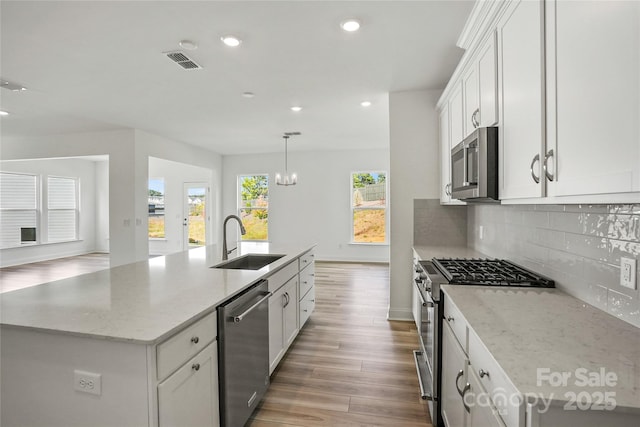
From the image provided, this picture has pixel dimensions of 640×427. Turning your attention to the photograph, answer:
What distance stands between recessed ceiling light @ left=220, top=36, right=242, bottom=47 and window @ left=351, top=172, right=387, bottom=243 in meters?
5.20

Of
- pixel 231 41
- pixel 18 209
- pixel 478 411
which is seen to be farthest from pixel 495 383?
pixel 18 209

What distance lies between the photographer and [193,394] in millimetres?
1381

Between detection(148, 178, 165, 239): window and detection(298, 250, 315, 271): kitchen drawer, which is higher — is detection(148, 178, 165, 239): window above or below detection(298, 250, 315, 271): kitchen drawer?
above

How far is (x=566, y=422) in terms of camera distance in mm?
802

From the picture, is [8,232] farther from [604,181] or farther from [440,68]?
[604,181]

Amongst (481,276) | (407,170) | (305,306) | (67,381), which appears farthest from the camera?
(407,170)

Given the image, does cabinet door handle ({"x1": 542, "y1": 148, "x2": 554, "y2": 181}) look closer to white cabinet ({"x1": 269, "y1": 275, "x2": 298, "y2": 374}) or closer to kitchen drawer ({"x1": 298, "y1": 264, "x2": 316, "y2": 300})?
white cabinet ({"x1": 269, "y1": 275, "x2": 298, "y2": 374})

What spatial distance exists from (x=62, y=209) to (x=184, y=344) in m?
9.37

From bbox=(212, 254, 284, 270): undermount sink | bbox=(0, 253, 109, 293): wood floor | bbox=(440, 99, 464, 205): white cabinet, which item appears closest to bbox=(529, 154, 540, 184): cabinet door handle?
bbox=(440, 99, 464, 205): white cabinet

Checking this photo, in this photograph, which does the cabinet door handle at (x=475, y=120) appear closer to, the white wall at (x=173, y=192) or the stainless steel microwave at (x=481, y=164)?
the stainless steel microwave at (x=481, y=164)

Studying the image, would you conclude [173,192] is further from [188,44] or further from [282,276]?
[282,276]

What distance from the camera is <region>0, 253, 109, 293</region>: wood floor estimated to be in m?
5.73

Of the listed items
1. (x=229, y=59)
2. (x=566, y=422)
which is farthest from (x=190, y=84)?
(x=566, y=422)

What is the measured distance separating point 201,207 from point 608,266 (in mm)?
8324
